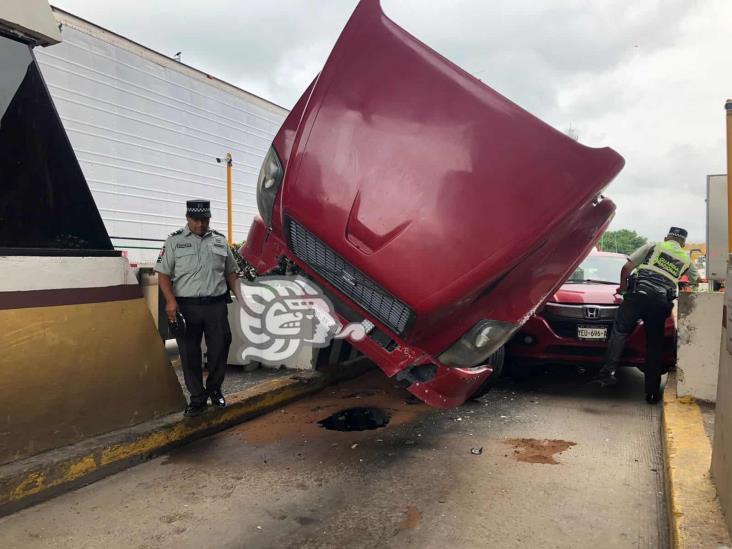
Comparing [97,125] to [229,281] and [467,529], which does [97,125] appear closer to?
[229,281]

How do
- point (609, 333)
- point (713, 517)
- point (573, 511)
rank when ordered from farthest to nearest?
1. point (609, 333)
2. point (573, 511)
3. point (713, 517)

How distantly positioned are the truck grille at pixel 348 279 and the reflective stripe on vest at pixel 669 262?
3.15m

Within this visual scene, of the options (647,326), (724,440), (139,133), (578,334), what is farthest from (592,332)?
(139,133)

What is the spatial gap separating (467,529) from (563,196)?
179cm

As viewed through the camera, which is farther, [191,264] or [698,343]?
[698,343]

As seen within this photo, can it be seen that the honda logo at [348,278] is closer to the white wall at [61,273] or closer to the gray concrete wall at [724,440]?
the white wall at [61,273]

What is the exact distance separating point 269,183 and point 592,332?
11.8ft

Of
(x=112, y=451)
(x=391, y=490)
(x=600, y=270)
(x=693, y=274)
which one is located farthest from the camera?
(x=600, y=270)

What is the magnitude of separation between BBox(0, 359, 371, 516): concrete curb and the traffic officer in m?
3.21

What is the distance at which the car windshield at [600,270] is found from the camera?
6370mm

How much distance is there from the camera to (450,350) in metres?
3.39

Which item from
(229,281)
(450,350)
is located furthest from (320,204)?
(229,281)

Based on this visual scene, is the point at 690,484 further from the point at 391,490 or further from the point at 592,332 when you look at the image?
the point at 592,332

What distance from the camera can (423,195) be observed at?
9.72 ft
